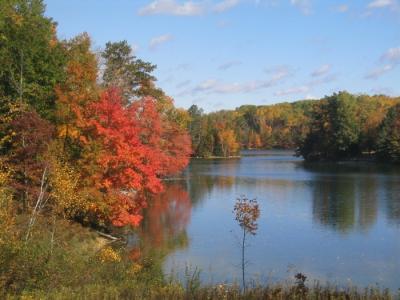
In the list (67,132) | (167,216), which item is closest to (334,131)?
(167,216)

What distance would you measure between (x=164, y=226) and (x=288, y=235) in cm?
730

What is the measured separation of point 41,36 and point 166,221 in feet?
42.7

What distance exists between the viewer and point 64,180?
1769 centimetres

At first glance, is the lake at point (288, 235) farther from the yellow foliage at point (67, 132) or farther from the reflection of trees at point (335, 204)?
the yellow foliage at point (67, 132)

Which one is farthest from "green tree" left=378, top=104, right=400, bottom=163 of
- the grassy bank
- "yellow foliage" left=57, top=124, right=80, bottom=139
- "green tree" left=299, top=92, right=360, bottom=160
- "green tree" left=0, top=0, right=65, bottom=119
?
the grassy bank

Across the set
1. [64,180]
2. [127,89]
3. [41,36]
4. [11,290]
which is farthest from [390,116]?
[11,290]

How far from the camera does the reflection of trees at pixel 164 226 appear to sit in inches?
949

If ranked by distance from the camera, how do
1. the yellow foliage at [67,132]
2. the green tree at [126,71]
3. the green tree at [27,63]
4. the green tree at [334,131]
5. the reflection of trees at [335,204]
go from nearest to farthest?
the yellow foliage at [67,132], the green tree at [27,63], the reflection of trees at [335,204], the green tree at [126,71], the green tree at [334,131]

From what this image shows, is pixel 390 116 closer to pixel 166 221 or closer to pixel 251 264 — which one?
pixel 166 221

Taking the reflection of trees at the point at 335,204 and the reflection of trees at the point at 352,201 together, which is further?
the reflection of trees at the point at 352,201

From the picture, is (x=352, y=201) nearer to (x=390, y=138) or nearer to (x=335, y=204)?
(x=335, y=204)

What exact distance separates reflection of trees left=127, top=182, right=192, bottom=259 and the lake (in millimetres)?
52

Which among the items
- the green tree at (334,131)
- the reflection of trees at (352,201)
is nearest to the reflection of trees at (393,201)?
the reflection of trees at (352,201)

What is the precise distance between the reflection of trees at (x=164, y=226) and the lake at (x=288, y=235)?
0.05 metres
